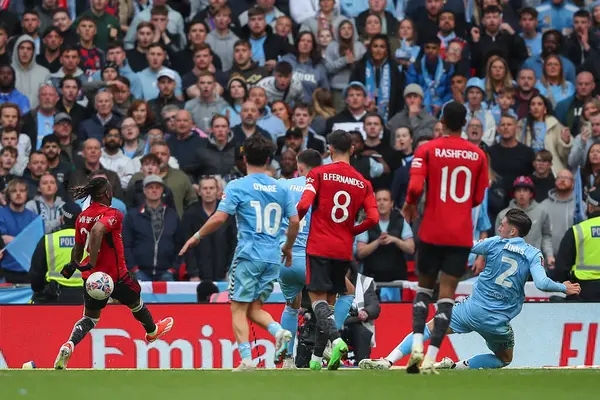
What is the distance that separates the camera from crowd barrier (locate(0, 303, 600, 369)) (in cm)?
1560

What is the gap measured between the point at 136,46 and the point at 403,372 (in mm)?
11572

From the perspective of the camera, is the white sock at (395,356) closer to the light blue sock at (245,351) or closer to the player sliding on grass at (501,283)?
the player sliding on grass at (501,283)

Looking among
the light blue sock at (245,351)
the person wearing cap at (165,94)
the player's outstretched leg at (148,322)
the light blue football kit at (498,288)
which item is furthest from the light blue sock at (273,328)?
the person wearing cap at (165,94)

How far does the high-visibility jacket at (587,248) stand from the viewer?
15648mm

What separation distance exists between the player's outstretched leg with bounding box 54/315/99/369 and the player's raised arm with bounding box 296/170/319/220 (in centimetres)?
260

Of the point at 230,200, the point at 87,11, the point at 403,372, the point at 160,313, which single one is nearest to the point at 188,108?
the point at 87,11

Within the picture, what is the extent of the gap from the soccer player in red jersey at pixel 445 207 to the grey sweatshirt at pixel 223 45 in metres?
10.5

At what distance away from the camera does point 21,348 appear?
51.4 feet

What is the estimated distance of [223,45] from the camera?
21391mm

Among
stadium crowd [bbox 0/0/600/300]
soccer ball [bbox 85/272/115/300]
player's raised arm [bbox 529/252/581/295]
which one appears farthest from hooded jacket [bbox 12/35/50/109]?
player's raised arm [bbox 529/252/581/295]

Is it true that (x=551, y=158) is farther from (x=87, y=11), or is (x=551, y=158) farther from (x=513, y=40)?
(x=87, y=11)

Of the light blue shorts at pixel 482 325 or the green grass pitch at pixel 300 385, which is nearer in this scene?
the green grass pitch at pixel 300 385

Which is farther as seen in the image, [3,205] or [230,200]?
[3,205]

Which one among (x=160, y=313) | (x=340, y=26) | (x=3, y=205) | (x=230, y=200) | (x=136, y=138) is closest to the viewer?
(x=230, y=200)
